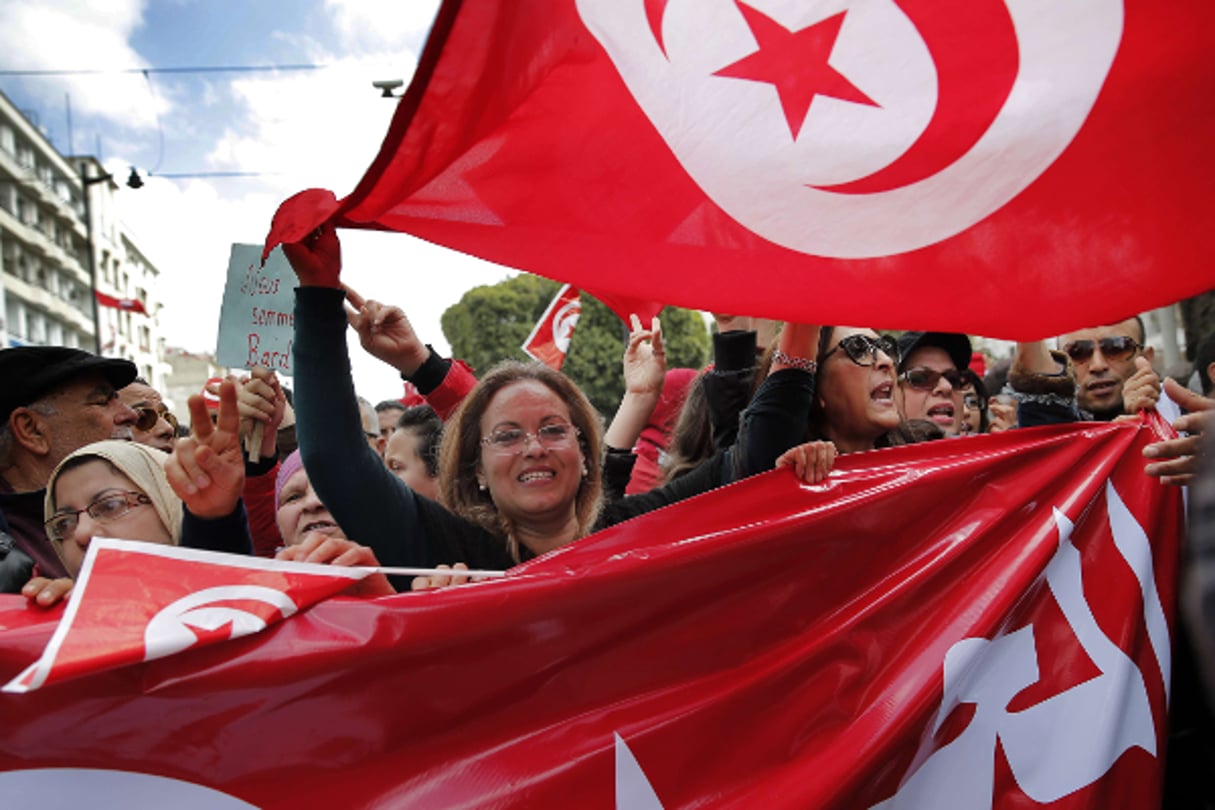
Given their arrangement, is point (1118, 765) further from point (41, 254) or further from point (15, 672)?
point (41, 254)

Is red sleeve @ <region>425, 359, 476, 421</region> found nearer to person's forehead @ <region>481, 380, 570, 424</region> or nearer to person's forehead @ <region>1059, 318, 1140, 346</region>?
person's forehead @ <region>481, 380, 570, 424</region>

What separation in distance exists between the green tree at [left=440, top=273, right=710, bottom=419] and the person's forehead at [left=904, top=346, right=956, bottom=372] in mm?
28291

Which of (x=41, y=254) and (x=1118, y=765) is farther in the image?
(x=41, y=254)

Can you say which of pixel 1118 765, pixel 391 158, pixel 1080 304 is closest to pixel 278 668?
pixel 391 158

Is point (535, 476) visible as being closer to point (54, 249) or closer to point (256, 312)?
point (256, 312)

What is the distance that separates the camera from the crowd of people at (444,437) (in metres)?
2.03

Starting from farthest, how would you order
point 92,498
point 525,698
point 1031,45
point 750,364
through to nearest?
point 750,364
point 92,498
point 1031,45
point 525,698

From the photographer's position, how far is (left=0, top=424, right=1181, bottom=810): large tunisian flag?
5.44ft

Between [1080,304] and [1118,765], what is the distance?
35.9 inches

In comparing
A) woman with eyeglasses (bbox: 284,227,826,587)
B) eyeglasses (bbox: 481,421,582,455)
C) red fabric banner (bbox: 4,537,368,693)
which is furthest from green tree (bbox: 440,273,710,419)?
red fabric banner (bbox: 4,537,368,693)

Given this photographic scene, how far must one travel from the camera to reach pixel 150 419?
374 cm

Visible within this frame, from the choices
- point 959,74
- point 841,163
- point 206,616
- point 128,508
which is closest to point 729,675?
point 206,616

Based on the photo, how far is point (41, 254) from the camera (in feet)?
160

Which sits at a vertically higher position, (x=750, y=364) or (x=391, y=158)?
(x=391, y=158)
